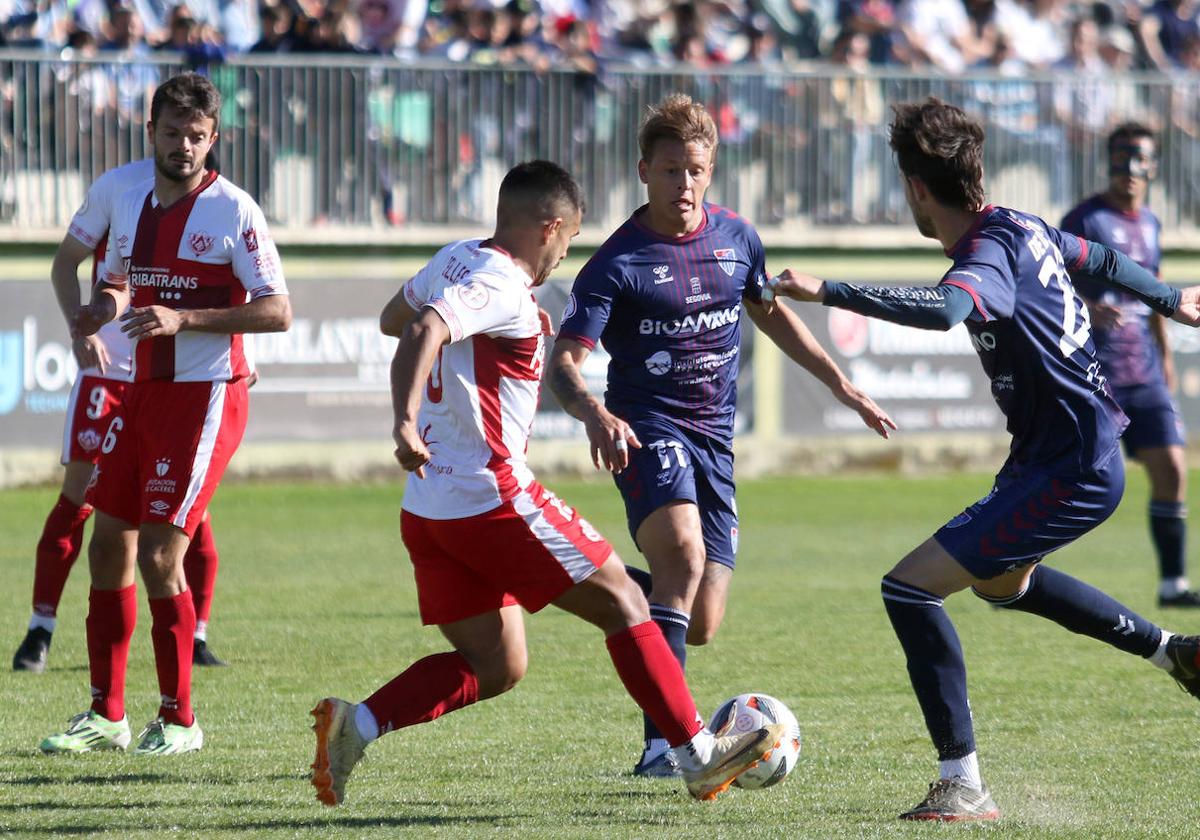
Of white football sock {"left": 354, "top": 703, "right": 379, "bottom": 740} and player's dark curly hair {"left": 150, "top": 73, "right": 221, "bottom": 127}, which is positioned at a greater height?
player's dark curly hair {"left": 150, "top": 73, "right": 221, "bottom": 127}

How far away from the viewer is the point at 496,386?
5.07 meters

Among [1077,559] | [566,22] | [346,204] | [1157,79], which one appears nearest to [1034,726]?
[1077,559]

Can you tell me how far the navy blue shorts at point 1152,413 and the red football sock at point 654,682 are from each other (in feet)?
17.1

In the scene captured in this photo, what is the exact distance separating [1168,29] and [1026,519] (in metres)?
16.6

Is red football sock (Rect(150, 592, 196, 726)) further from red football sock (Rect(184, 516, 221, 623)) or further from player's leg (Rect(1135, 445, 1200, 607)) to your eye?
player's leg (Rect(1135, 445, 1200, 607))

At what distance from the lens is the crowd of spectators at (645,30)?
53.2 feet

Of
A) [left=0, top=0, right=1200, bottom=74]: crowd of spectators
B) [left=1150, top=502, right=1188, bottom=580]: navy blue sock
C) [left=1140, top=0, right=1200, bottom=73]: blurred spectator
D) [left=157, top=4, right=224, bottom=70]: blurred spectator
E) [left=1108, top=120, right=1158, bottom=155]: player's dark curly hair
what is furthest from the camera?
[left=1140, top=0, right=1200, bottom=73]: blurred spectator

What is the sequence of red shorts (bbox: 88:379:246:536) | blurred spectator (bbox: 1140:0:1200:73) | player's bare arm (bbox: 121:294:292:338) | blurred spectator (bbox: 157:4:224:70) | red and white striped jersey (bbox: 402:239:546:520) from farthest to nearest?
1. blurred spectator (bbox: 1140:0:1200:73)
2. blurred spectator (bbox: 157:4:224:70)
3. red shorts (bbox: 88:379:246:536)
4. player's bare arm (bbox: 121:294:292:338)
5. red and white striped jersey (bbox: 402:239:546:520)

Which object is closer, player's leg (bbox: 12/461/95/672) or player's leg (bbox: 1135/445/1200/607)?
player's leg (bbox: 12/461/95/672)

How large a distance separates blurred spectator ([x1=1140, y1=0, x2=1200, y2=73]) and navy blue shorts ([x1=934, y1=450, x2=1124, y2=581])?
15760 mm

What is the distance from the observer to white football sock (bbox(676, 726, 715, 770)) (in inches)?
201

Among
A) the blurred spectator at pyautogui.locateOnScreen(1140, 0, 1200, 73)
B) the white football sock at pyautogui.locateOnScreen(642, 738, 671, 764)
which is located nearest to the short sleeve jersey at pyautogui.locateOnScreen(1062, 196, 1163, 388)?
the white football sock at pyautogui.locateOnScreen(642, 738, 671, 764)

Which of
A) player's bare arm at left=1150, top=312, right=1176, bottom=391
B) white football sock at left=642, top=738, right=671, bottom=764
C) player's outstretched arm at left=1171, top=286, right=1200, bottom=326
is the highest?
player's outstretched arm at left=1171, top=286, right=1200, bottom=326

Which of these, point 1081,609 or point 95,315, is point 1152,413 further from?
point 95,315
